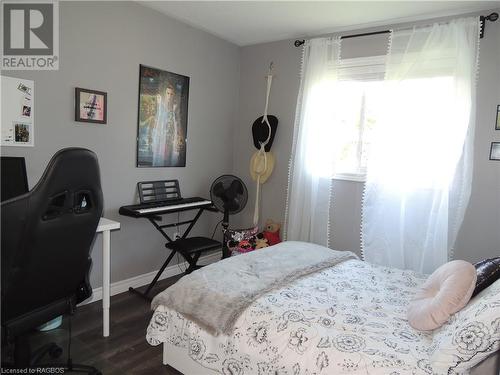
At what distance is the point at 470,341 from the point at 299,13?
2.82m

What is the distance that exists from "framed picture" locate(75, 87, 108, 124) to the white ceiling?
965 millimetres

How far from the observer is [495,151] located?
281cm

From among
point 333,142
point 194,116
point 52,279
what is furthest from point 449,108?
point 52,279

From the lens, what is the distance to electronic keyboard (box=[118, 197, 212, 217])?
295 cm

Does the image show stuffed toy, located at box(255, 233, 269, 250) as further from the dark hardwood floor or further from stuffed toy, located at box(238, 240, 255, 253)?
the dark hardwood floor

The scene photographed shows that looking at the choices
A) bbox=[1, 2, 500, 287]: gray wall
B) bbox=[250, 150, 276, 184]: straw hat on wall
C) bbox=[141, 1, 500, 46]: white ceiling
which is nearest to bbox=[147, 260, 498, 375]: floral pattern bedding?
bbox=[1, 2, 500, 287]: gray wall

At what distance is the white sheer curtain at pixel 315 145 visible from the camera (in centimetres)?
351

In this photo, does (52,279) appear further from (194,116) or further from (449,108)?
(449,108)

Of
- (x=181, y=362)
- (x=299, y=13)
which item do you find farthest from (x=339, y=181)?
(x=181, y=362)

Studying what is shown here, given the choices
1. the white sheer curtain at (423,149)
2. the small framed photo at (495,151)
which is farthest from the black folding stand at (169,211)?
the small framed photo at (495,151)

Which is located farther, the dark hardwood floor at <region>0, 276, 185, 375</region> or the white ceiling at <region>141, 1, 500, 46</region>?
the white ceiling at <region>141, 1, 500, 46</region>

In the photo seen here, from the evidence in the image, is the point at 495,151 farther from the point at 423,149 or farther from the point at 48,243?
the point at 48,243

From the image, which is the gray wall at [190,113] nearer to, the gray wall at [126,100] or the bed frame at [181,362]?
the gray wall at [126,100]

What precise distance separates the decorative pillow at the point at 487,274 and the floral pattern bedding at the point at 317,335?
361 mm
